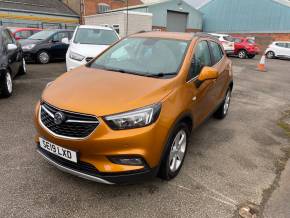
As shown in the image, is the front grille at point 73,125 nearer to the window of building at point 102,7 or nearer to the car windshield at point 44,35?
the car windshield at point 44,35

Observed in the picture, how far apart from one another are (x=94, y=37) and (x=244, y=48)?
15.8 metres

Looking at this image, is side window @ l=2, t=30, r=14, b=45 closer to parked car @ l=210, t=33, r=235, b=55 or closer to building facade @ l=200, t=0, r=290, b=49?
parked car @ l=210, t=33, r=235, b=55

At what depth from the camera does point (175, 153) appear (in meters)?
3.35

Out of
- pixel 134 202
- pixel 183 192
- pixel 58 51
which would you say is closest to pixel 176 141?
pixel 183 192

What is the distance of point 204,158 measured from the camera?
4059 mm

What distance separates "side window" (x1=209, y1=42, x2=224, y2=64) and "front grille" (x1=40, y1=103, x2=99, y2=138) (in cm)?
288

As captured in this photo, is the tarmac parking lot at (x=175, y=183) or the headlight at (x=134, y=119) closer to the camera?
the headlight at (x=134, y=119)

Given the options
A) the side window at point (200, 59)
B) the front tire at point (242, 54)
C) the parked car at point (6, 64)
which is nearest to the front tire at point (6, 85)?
the parked car at point (6, 64)

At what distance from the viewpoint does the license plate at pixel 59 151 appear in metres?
2.74

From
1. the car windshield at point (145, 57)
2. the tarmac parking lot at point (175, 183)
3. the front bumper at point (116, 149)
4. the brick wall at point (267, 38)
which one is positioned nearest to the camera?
the front bumper at point (116, 149)

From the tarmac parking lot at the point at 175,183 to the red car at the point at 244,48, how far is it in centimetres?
1743

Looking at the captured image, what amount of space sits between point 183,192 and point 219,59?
9.35 feet

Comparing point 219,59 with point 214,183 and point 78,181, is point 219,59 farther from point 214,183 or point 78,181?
point 78,181

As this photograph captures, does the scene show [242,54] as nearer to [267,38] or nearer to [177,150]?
[267,38]
